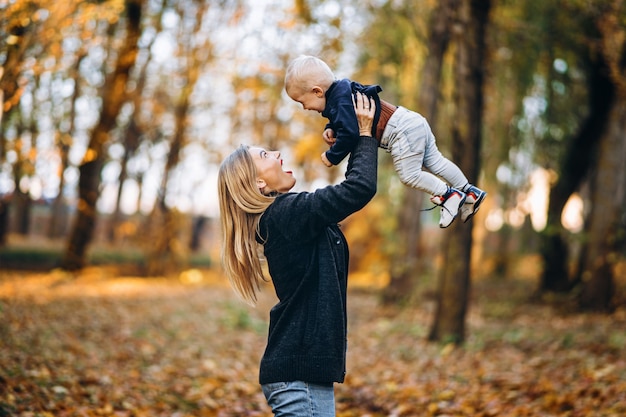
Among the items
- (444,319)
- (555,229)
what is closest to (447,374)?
(444,319)

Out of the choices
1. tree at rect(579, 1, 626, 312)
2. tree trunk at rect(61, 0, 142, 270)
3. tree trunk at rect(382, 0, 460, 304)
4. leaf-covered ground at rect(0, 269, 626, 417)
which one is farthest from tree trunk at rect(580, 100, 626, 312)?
tree trunk at rect(61, 0, 142, 270)

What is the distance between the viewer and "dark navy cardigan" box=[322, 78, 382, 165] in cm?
295

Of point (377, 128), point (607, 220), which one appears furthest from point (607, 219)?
point (377, 128)

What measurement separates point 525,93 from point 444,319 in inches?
306

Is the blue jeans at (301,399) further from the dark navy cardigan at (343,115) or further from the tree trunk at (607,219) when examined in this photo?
the tree trunk at (607,219)

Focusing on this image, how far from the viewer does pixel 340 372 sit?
9.71 feet

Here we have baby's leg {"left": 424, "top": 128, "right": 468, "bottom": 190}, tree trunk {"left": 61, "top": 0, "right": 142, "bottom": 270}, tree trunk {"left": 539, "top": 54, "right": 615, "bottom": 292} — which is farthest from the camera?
tree trunk {"left": 61, "top": 0, "right": 142, "bottom": 270}

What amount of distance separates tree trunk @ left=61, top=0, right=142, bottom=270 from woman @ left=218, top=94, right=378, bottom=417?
487 inches

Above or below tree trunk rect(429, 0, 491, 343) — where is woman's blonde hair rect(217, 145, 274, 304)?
below

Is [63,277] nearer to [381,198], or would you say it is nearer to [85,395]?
[381,198]

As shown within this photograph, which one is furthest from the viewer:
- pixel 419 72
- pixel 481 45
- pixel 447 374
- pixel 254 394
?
pixel 419 72

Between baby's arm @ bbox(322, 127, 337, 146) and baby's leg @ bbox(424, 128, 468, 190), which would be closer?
baby's arm @ bbox(322, 127, 337, 146)

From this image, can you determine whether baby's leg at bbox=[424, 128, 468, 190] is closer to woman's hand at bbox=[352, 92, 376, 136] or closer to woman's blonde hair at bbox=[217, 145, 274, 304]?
woman's hand at bbox=[352, 92, 376, 136]

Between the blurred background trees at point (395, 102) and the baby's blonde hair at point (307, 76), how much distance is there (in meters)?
4.70
